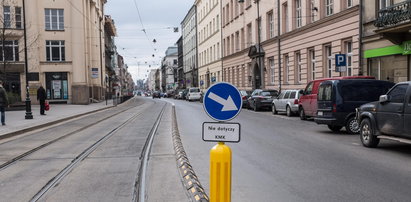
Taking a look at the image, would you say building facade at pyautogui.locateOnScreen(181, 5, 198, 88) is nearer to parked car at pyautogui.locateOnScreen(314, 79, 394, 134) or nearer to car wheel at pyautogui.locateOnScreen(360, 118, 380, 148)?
parked car at pyautogui.locateOnScreen(314, 79, 394, 134)

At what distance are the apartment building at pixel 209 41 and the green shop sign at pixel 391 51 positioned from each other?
107 ft

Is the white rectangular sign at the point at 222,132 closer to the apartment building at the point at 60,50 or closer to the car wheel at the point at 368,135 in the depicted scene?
the car wheel at the point at 368,135

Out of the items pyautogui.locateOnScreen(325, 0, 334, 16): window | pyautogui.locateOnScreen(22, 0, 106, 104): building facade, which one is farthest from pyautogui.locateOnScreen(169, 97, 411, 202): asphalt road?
pyautogui.locateOnScreen(22, 0, 106, 104): building facade

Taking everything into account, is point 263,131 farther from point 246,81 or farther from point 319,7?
point 246,81

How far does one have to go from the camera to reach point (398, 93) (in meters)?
10.0

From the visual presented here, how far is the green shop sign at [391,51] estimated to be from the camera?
19092mm

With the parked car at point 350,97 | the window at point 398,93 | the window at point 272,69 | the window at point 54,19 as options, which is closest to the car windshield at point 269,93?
the window at point 272,69

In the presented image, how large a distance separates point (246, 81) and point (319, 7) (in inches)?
744

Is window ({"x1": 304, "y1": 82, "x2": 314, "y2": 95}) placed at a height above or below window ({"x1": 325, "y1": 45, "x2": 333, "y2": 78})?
below

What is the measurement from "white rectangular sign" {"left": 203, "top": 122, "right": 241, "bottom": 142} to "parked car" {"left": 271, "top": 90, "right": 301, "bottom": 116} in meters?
17.4

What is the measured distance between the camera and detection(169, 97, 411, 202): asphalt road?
6.09 m

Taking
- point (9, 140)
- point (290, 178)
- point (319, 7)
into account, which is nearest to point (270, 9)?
point (319, 7)

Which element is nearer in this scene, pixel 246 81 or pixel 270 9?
pixel 270 9

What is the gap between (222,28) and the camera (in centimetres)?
5697
